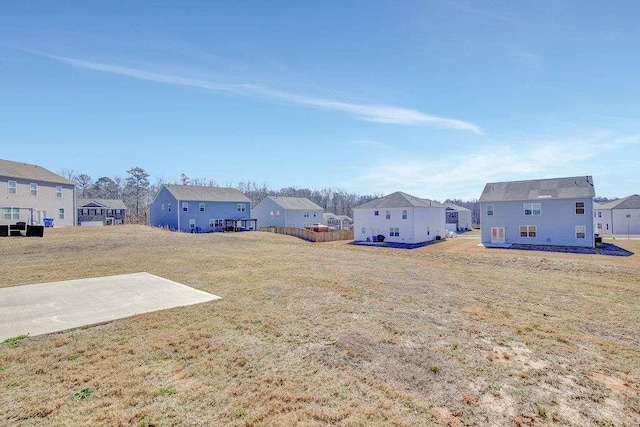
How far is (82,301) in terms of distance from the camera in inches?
312

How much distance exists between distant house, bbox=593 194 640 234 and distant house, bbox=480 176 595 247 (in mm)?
18347

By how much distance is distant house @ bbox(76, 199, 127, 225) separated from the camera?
184ft

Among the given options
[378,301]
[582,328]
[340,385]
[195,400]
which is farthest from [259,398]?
[582,328]

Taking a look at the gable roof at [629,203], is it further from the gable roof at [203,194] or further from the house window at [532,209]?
the gable roof at [203,194]

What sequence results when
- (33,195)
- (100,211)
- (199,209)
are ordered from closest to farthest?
(33,195) → (199,209) → (100,211)

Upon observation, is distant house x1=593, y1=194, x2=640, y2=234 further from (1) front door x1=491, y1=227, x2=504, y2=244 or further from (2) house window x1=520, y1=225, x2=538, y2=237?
(1) front door x1=491, y1=227, x2=504, y2=244

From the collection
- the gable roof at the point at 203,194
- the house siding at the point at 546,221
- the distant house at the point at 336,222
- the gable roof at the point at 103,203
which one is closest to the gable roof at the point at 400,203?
the house siding at the point at 546,221

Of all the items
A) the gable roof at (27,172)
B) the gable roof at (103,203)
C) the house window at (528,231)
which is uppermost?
the gable roof at (27,172)

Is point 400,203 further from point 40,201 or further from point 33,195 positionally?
point 33,195

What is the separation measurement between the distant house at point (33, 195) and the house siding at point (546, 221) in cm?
4314

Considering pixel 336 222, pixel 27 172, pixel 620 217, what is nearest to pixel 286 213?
pixel 336 222

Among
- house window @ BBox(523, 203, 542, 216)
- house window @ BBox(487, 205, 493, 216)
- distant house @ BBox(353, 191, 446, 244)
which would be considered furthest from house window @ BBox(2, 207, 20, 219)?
house window @ BBox(523, 203, 542, 216)

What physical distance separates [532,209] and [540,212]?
28.4 inches

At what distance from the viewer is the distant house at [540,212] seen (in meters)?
30.1
